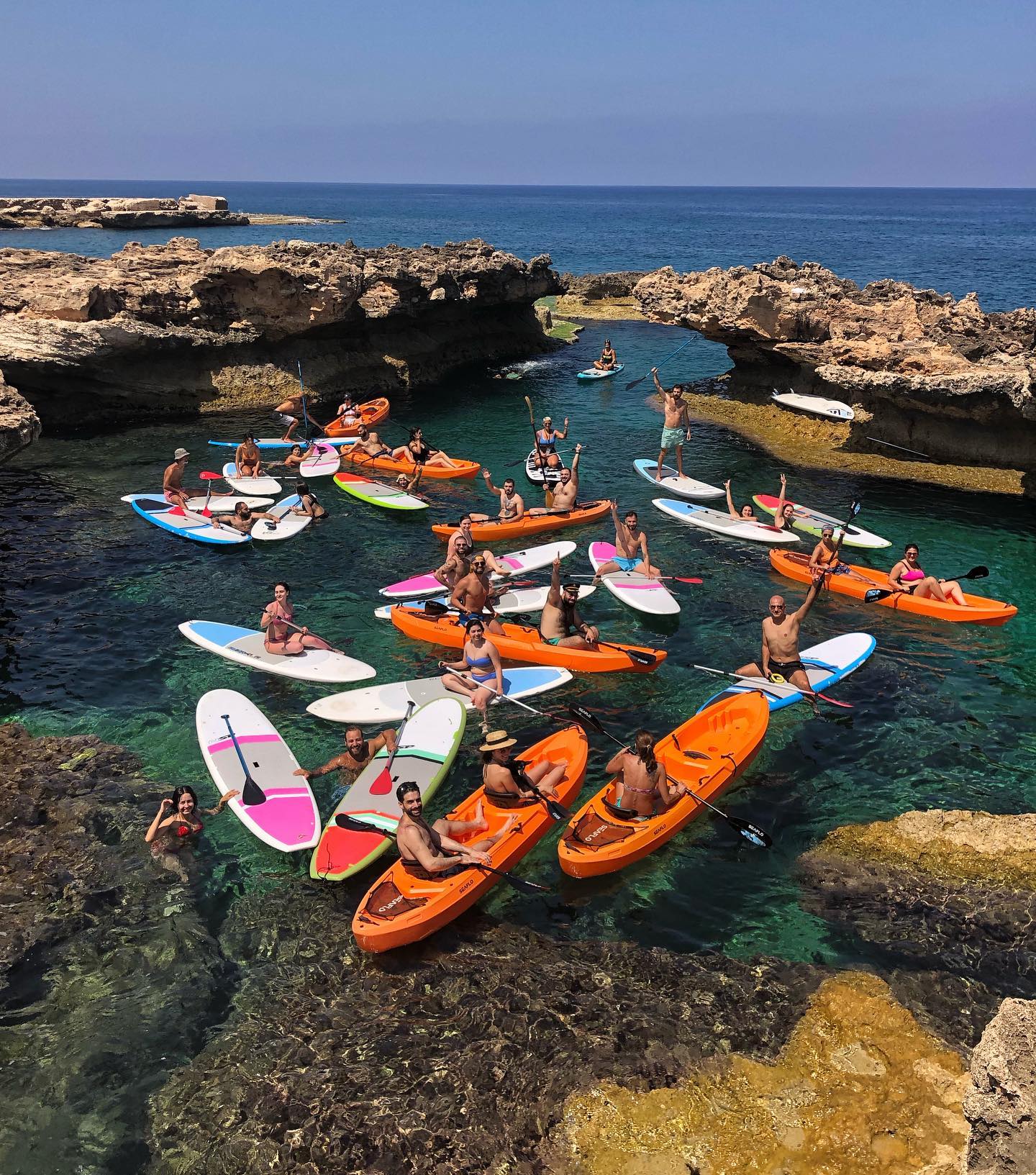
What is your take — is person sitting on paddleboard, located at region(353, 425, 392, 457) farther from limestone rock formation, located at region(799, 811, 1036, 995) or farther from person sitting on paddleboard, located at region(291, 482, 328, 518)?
limestone rock formation, located at region(799, 811, 1036, 995)

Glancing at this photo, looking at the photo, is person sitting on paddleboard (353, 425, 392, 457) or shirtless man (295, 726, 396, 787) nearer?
shirtless man (295, 726, 396, 787)

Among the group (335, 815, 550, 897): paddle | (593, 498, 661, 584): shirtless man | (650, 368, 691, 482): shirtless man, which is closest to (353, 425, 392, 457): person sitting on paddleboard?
(650, 368, 691, 482): shirtless man

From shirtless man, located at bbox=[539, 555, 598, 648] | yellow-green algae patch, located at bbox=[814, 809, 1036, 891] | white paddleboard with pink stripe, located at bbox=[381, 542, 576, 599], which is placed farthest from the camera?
white paddleboard with pink stripe, located at bbox=[381, 542, 576, 599]

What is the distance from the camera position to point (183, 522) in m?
17.7

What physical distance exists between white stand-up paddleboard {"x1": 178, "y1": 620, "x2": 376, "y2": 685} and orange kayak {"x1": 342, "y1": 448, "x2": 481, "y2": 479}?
8.58 metres

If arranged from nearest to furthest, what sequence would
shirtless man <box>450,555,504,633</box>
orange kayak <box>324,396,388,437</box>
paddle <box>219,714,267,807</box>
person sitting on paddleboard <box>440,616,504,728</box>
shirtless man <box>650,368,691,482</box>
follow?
1. paddle <box>219,714,267,807</box>
2. person sitting on paddleboard <box>440,616,504,728</box>
3. shirtless man <box>450,555,504,633</box>
4. shirtless man <box>650,368,691,482</box>
5. orange kayak <box>324,396,388,437</box>

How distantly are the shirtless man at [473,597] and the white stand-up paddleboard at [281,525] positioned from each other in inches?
216

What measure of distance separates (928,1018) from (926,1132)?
4.04 ft

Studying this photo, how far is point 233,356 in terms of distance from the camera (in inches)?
1030

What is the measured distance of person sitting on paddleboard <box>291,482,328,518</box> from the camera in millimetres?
18625

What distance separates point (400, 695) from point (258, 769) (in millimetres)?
2231

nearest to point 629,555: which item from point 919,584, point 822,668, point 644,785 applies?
point 822,668

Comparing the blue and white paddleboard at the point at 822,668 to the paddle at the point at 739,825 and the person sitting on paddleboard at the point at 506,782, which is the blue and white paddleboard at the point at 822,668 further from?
the person sitting on paddleboard at the point at 506,782

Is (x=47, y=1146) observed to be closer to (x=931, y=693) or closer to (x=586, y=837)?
(x=586, y=837)
